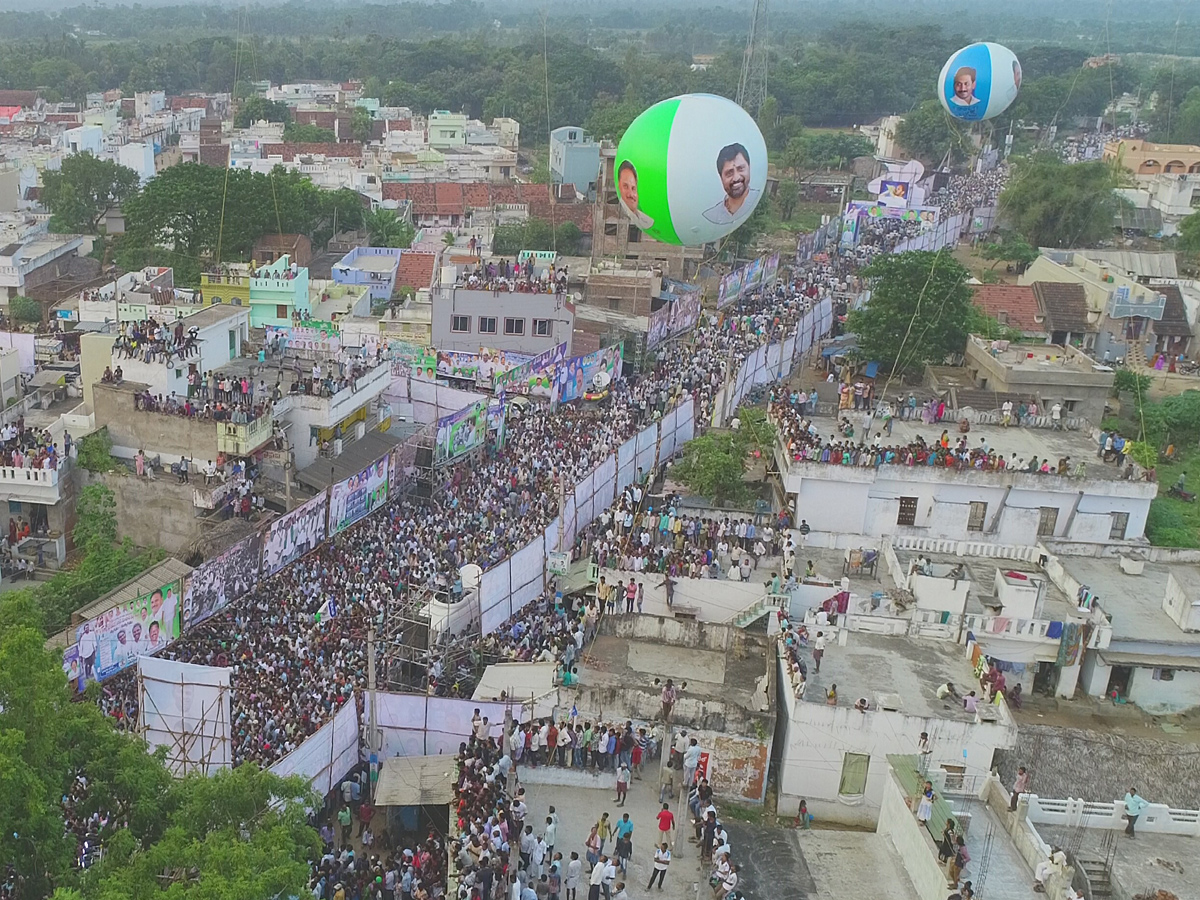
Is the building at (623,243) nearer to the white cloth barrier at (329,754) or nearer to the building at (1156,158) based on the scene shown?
the white cloth barrier at (329,754)

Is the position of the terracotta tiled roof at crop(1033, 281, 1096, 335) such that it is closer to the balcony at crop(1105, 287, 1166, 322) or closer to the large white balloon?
the balcony at crop(1105, 287, 1166, 322)

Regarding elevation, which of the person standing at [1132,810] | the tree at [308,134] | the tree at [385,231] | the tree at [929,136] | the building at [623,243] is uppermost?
the tree at [929,136]

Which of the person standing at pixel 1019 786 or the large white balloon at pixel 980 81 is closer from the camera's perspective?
the person standing at pixel 1019 786

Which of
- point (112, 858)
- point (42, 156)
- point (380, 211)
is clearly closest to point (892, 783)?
point (112, 858)

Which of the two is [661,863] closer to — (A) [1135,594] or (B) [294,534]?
(B) [294,534]

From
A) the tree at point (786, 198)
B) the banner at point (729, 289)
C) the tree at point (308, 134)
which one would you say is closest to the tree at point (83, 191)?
the tree at point (308, 134)

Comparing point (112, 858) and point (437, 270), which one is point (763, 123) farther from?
point (112, 858)

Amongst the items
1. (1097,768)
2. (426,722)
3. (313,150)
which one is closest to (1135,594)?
(1097,768)

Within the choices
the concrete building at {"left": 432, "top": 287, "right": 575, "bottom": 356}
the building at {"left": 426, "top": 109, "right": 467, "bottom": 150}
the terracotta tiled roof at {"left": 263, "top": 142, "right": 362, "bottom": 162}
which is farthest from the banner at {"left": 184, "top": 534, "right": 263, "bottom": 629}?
the building at {"left": 426, "top": 109, "right": 467, "bottom": 150}
